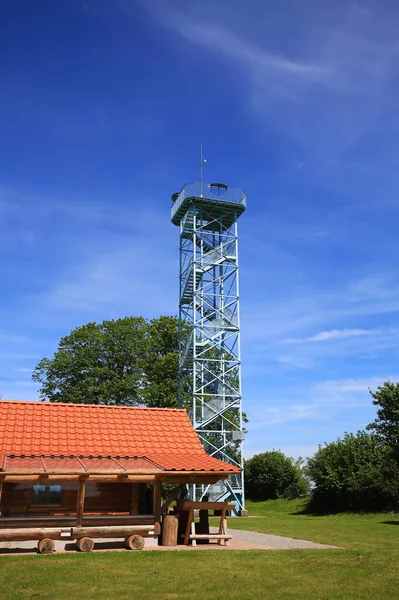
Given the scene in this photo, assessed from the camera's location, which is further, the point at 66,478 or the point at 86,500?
the point at 86,500

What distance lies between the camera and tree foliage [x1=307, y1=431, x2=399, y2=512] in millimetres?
31594

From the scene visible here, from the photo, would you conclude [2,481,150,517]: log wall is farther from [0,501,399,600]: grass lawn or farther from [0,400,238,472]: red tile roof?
[0,501,399,600]: grass lawn

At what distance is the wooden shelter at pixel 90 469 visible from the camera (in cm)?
1510

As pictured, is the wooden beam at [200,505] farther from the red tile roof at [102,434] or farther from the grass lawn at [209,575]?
the grass lawn at [209,575]

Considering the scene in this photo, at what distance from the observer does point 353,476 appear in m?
33.9

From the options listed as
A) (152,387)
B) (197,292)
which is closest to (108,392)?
(152,387)

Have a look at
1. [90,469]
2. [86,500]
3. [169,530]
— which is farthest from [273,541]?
[90,469]

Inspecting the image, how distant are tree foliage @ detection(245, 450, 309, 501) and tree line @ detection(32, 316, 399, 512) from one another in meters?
0.09

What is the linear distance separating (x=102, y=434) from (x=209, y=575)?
829cm

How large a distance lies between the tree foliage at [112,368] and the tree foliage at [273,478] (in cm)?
1537

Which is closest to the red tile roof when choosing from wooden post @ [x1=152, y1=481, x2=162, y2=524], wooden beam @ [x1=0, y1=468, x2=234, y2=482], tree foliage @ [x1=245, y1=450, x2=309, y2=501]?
wooden beam @ [x1=0, y1=468, x2=234, y2=482]

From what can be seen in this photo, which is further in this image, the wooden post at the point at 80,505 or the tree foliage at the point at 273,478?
the tree foliage at the point at 273,478

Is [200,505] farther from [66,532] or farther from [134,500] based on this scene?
[66,532]

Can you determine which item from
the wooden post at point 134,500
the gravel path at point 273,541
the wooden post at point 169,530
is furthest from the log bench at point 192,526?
the wooden post at point 134,500
